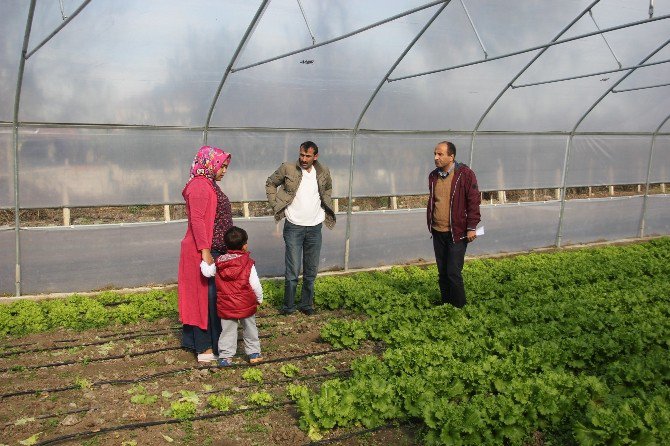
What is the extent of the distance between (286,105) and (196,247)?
362 cm

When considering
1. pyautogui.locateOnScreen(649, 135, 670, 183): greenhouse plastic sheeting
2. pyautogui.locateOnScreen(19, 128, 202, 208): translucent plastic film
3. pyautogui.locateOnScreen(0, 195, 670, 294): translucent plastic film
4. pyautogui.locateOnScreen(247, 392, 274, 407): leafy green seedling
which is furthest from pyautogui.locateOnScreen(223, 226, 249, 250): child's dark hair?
pyautogui.locateOnScreen(649, 135, 670, 183): greenhouse plastic sheeting

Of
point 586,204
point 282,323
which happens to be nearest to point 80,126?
point 282,323

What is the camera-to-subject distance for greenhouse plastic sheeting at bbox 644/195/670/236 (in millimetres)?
14141

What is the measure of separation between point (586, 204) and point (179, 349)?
9.26 metres

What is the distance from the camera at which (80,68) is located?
297 inches

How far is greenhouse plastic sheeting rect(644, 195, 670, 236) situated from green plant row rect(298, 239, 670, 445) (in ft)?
16.2

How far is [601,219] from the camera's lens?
43.6ft

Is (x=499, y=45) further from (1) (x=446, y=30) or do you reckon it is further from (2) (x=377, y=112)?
(2) (x=377, y=112)

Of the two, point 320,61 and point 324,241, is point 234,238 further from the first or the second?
point 324,241

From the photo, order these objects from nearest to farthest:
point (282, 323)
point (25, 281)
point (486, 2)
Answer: point (282, 323) → point (25, 281) → point (486, 2)

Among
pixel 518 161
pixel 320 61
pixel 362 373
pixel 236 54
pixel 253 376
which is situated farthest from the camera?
pixel 518 161

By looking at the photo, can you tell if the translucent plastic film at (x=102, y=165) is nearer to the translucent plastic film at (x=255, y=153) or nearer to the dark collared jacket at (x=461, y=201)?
the translucent plastic film at (x=255, y=153)

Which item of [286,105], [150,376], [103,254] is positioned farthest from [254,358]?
[286,105]

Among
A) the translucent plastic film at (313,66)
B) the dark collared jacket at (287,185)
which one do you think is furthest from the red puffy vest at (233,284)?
the translucent plastic film at (313,66)
